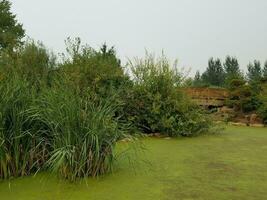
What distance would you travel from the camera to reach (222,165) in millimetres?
5348

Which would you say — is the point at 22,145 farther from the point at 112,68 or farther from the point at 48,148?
the point at 112,68

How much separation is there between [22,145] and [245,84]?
32.2 ft

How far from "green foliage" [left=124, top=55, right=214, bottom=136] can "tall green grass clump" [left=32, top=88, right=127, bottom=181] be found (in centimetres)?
406

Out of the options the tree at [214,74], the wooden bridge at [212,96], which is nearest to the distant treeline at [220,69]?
the tree at [214,74]

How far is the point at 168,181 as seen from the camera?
14.6ft

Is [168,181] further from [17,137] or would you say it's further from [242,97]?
[242,97]

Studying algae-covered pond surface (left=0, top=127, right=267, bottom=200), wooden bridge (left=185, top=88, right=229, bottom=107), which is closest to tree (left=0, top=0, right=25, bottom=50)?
wooden bridge (left=185, top=88, right=229, bottom=107)

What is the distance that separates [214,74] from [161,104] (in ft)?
54.5

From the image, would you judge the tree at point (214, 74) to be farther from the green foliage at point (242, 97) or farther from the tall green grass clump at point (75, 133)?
the tall green grass clump at point (75, 133)

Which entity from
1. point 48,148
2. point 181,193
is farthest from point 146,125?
point 181,193

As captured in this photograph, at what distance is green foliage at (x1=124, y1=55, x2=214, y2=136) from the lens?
8.73 metres

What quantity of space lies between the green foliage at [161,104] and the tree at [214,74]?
1486cm

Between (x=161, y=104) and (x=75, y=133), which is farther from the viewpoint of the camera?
(x=161, y=104)

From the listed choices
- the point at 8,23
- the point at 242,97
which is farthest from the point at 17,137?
the point at 8,23
